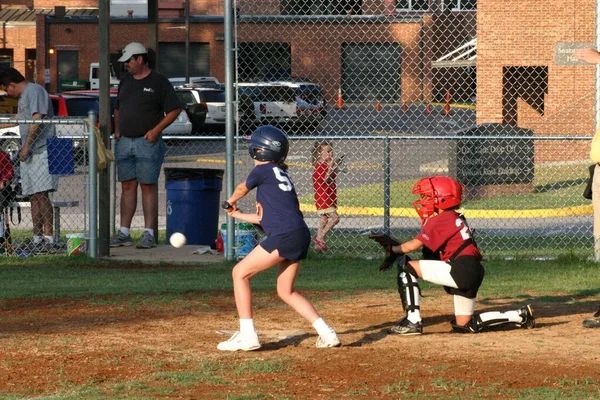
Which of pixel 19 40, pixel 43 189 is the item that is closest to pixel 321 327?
pixel 43 189

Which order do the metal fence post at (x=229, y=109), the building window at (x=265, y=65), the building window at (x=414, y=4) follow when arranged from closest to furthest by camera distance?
the metal fence post at (x=229, y=109)
the building window at (x=414, y=4)
the building window at (x=265, y=65)

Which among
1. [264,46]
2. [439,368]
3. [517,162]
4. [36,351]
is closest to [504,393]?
[439,368]

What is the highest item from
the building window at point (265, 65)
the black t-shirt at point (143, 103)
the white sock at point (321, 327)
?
the building window at point (265, 65)

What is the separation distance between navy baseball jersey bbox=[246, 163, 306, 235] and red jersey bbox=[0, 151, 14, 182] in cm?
627

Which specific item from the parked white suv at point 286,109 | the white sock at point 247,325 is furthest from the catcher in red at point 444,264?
the parked white suv at point 286,109

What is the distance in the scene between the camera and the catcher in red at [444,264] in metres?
8.11

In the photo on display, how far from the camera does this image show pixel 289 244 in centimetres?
742

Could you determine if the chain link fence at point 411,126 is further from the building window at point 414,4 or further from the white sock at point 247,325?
the white sock at point 247,325

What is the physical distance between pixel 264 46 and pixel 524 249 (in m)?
20.2

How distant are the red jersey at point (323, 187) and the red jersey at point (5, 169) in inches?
138

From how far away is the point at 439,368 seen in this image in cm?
692

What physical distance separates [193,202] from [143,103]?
4.27 feet

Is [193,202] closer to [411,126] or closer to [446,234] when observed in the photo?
[446,234]

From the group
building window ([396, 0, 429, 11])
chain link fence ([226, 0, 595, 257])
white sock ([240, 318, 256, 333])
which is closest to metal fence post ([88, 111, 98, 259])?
chain link fence ([226, 0, 595, 257])
